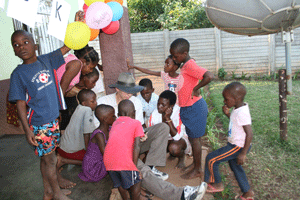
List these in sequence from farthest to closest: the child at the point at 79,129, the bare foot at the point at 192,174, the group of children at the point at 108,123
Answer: the child at the point at 79,129
the bare foot at the point at 192,174
the group of children at the point at 108,123

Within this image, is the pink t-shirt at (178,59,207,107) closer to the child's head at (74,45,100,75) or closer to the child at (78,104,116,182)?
the child at (78,104,116,182)

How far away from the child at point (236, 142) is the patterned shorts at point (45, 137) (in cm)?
153

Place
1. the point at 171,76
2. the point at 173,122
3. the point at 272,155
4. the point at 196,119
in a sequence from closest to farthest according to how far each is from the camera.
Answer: the point at 196,119 < the point at 173,122 < the point at 171,76 < the point at 272,155

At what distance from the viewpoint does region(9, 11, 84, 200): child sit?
6.72 ft

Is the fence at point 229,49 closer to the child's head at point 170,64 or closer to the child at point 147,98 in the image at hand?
the child at point 147,98

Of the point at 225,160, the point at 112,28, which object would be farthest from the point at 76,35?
the point at 225,160

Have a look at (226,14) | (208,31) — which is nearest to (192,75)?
(226,14)

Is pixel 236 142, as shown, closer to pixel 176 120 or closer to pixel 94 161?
pixel 176 120

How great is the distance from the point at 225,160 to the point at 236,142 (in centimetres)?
21

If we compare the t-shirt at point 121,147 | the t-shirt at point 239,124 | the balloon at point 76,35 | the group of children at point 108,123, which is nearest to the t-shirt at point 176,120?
the group of children at point 108,123

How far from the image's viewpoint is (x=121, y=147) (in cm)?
218

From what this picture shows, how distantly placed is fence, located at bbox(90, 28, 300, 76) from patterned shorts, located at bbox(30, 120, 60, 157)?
7.31 meters

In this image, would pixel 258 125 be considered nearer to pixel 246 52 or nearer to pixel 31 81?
pixel 31 81

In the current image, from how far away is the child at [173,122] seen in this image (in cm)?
283
